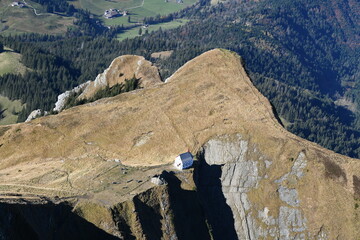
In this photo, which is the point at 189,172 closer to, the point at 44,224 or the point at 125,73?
the point at 44,224

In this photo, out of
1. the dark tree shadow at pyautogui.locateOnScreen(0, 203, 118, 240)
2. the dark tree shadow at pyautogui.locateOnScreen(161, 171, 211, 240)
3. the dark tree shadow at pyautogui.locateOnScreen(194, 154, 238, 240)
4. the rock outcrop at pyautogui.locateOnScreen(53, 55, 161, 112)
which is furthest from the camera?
the rock outcrop at pyautogui.locateOnScreen(53, 55, 161, 112)

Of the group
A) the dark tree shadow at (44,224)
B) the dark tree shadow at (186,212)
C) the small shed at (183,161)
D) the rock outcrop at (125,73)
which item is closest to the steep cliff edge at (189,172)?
the dark tree shadow at (186,212)

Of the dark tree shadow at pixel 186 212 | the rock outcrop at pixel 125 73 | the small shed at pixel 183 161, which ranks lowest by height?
the rock outcrop at pixel 125 73

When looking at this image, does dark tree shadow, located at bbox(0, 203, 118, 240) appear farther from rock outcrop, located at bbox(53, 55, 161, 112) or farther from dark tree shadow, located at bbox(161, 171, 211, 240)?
rock outcrop, located at bbox(53, 55, 161, 112)

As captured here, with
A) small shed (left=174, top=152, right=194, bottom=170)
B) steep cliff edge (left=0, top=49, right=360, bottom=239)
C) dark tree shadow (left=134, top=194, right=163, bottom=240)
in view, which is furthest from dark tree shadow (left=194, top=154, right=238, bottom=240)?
dark tree shadow (left=134, top=194, right=163, bottom=240)

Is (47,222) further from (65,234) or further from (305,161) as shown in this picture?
(305,161)

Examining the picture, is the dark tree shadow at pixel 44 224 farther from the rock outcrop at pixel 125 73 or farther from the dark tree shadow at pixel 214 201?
the rock outcrop at pixel 125 73
